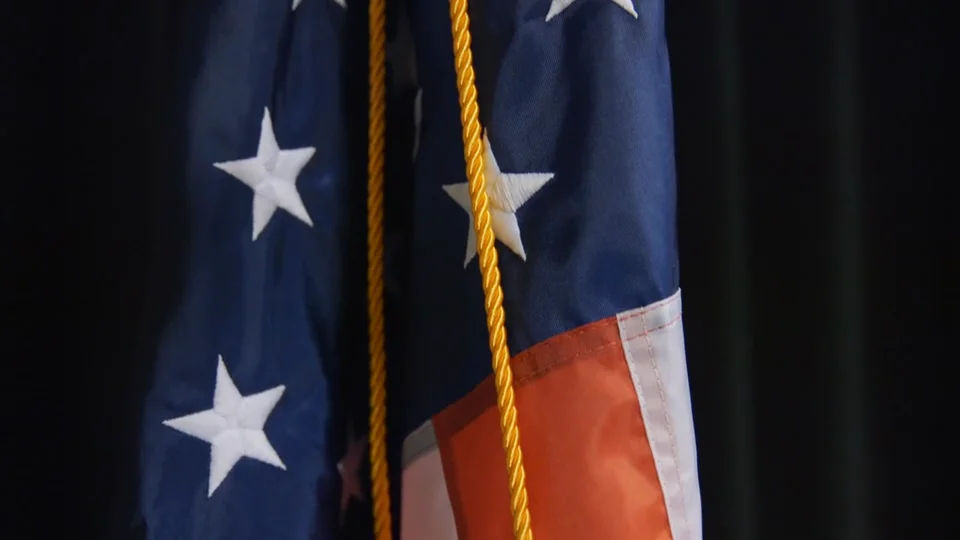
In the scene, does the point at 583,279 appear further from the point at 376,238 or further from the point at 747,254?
the point at 747,254

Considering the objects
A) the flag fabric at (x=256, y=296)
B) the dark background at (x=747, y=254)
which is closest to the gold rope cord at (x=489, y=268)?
the flag fabric at (x=256, y=296)

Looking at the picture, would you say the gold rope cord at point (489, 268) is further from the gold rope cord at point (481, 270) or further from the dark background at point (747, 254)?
the dark background at point (747, 254)

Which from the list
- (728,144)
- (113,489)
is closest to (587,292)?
(728,144)

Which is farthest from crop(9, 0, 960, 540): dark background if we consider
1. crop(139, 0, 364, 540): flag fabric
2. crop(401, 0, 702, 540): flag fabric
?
crop(401, 0, 702, 540): flag fabric

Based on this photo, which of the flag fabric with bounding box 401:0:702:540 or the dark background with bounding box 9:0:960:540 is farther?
the dark background with bounding box 9:0:960:540

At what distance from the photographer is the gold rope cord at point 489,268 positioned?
0.36m

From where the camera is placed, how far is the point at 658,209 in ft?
1.24

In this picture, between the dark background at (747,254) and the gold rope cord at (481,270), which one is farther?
the dark background at (747,254)

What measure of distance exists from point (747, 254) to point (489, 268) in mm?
291

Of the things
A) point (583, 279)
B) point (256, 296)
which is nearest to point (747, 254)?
point (583, 279)

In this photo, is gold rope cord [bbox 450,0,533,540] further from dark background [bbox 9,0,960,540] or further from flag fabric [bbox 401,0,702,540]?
dark background [bbox 9,0,960,540]

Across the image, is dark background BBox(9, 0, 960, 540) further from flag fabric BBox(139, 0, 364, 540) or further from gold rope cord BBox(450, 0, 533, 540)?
gold rope cord BBox(450, 0, 533, 540)

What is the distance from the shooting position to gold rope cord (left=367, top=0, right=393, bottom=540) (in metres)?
0.46

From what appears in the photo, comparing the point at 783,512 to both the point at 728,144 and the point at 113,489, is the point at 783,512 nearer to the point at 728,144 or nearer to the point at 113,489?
the point at 728,144
